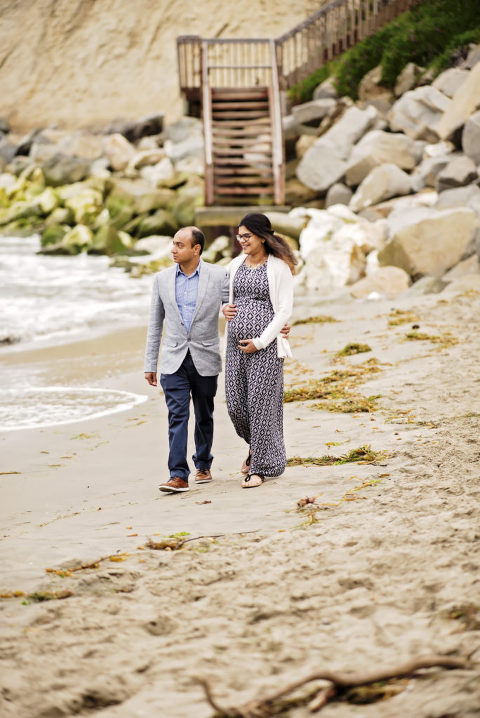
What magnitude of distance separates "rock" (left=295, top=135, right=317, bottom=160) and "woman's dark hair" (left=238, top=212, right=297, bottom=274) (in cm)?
1703

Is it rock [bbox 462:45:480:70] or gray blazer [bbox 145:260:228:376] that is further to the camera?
rock [bbox 462:45:480:70]

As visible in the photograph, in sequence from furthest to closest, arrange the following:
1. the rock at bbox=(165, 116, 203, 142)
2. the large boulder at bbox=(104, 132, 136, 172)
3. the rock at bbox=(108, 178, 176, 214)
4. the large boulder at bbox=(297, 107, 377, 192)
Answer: the rock at bbox=(165, 116, 203, 142) < the large boulder at bbox=(104, 132, 136, 172) < the rock at bbox=(108, 178, 176, 214) < the large boulder at bbox=(297, 107, 377, 192)

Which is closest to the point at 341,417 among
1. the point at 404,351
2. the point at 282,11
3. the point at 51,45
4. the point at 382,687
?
the point at 404,351

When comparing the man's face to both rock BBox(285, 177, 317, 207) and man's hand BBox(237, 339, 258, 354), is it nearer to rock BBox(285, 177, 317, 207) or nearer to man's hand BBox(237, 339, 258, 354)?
man's hand BBox(237, 339, 258, 354)

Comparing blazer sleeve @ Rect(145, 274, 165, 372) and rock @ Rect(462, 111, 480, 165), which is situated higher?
rock @ Rect(462, 111, 480, 165)

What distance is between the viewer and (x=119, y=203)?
24453mm

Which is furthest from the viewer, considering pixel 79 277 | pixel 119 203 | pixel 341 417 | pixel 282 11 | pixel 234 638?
pixel 282 11

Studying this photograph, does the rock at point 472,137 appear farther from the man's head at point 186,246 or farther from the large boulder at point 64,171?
the large boulder at point 64,171

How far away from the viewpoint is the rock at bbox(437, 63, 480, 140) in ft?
53.8

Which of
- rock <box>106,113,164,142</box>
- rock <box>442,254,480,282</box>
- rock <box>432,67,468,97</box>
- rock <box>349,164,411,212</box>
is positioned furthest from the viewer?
rock <box>106,113,164,142</box>

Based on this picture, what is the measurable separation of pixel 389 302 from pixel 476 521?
27.0ft

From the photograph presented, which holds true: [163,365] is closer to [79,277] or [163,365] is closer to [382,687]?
[382,687]

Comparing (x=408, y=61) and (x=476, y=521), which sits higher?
(x=408, y=61)

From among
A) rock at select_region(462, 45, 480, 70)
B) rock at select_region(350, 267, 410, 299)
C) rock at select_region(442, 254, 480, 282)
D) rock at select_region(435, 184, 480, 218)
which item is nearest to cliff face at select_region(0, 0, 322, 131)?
rock at select_region(462, 45, 480, 70)
